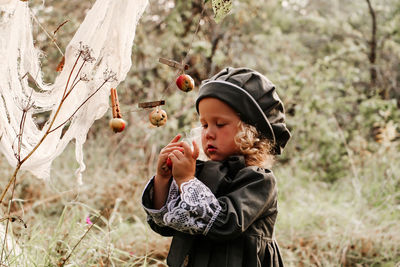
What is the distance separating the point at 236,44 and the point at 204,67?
768 millimetres

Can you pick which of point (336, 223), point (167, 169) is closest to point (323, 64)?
point (336, 223)

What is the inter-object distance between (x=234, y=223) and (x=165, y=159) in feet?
1.21

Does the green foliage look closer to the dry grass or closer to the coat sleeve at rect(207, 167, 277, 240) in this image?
the dry grass

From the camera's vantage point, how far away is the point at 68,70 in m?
1.55

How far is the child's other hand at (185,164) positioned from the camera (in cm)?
147

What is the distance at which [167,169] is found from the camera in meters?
1.60

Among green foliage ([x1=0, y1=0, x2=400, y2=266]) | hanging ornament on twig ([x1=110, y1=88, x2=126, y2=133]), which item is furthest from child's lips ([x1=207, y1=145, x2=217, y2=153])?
green foliage ([x1=0, y1=0, x2=400, y2=266])

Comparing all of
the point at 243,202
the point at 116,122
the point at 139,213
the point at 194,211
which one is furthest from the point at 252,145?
the point at 139,213

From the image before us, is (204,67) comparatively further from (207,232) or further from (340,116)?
(207,232)

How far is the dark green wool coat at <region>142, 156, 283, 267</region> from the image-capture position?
4.67 feet

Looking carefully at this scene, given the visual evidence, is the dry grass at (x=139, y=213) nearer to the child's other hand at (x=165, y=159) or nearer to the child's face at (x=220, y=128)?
the child's other hand at (x=165, y=159)

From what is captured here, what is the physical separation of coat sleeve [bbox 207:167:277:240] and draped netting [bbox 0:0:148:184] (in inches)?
23.4

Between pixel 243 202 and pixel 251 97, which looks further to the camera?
pixel 251 97

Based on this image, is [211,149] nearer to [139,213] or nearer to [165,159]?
[165,159]
